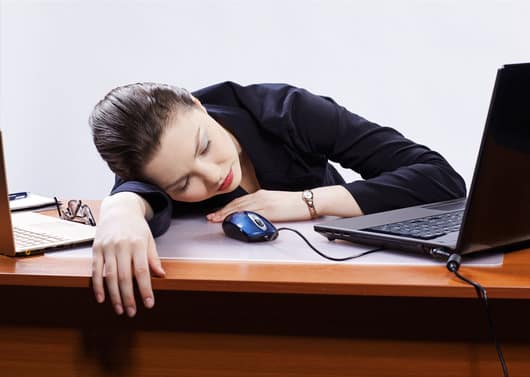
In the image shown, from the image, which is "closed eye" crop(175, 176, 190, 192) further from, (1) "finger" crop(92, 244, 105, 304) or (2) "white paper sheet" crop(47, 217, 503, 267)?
(1) "finger" crop(92, 244, 105, 304)

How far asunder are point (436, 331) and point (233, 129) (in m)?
0.62

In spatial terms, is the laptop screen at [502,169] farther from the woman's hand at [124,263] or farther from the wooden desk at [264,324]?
the woman's hand at [124,263]

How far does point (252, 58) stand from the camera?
2.62 meters

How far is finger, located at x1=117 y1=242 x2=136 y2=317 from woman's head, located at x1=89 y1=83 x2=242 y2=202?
30 cm

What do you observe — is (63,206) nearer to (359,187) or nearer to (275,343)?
(359,187)

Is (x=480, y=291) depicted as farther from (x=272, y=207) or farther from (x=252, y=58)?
(x=252, y=58)

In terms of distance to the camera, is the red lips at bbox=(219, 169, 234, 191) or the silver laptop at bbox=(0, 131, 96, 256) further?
the red lips at bbox=(219, 169, 234, 191)

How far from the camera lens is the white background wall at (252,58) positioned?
2.50 meters

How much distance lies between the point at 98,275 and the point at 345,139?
0.68m

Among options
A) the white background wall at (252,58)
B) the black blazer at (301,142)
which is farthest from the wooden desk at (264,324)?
the white background wall at (252,58)

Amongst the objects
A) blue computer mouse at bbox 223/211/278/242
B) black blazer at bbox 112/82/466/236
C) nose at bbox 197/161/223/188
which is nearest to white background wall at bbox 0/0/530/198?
black blazer at bbox 112/82/466/236

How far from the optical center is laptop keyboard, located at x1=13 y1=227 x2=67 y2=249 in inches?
38.3

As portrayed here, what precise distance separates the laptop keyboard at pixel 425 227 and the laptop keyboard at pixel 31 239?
406mm

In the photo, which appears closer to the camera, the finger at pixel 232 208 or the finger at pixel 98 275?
the finger at pixel 98 275
